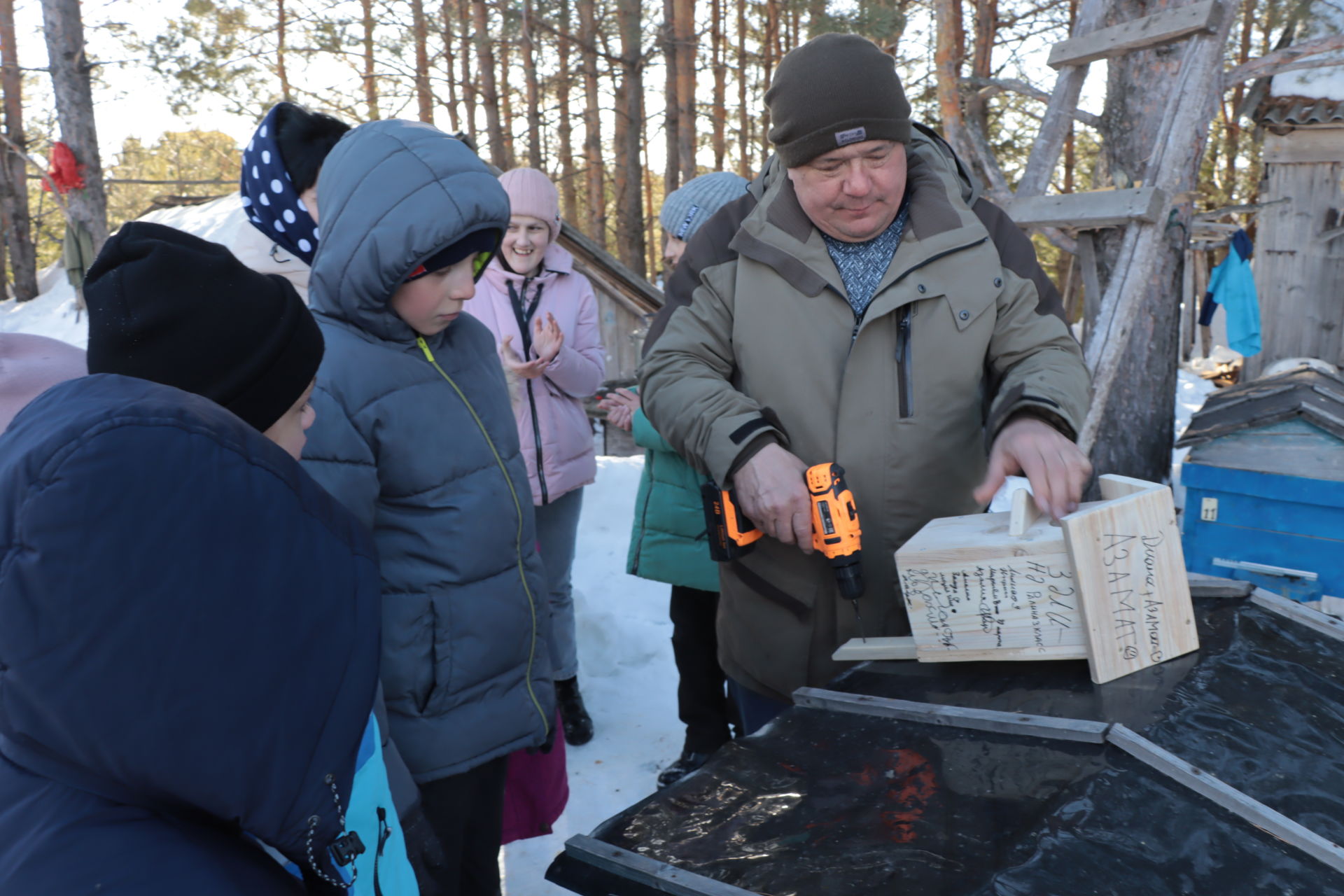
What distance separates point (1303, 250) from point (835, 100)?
29.6 ft

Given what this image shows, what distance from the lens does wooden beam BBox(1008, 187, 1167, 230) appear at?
4.20 metres

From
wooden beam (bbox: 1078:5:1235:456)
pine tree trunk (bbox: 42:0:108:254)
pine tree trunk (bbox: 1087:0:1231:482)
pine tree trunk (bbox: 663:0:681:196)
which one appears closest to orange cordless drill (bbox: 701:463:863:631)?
wooden beam (bbox: 1078:5:1235:456)

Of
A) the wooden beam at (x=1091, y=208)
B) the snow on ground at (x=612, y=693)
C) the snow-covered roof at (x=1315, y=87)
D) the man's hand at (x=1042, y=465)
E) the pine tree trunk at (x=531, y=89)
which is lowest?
the snow on ground at (x=612, y=693)

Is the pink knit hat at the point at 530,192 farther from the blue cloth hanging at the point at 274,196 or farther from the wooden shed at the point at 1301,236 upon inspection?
the wooden shed at the point at 1301,236

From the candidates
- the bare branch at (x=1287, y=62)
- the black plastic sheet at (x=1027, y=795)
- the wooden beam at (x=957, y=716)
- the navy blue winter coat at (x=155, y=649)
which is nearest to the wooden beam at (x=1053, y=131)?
the bare branch at (x=1287, y=62)

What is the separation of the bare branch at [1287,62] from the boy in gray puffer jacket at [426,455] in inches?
183

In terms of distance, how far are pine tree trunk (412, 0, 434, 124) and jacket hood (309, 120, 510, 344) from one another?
13231mm

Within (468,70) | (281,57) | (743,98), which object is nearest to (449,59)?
(468,70)

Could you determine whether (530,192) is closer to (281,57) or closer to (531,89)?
(531,89)

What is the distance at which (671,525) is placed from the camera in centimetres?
306

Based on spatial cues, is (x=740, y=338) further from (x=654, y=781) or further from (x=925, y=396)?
(x=654, y=781)

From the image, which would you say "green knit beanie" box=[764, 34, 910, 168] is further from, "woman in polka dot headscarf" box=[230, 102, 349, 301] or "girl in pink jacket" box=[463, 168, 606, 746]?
"girl in pink jacket" box=[463, 168, 606, 746]

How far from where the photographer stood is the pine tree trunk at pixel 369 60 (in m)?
14.5

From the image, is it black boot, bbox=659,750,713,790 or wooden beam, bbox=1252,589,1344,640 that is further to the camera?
black boot, bbox=659,750,713,790
